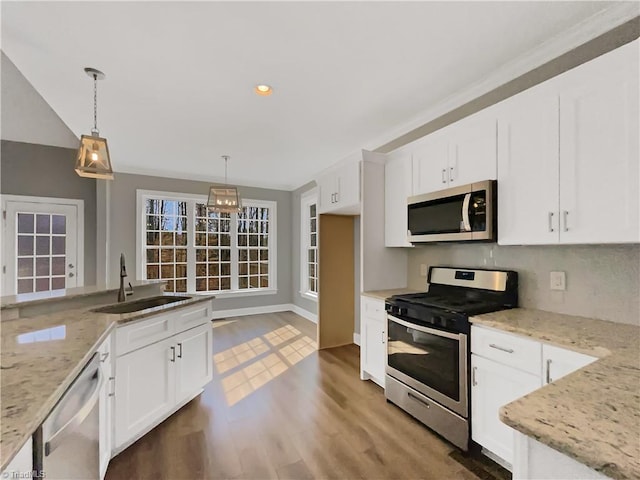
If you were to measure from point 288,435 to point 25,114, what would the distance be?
3.79m

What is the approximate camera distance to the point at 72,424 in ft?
3.53

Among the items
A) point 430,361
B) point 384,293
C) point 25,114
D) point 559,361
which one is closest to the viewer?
point 559,361

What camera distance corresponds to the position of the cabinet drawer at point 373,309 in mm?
2787

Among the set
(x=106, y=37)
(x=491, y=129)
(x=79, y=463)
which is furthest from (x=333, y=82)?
(x=79, y=463)

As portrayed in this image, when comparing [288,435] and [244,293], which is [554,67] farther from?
[244,293]

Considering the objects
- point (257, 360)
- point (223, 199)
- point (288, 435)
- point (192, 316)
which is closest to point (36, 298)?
point (192, 316)

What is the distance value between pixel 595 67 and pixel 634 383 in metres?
1.61

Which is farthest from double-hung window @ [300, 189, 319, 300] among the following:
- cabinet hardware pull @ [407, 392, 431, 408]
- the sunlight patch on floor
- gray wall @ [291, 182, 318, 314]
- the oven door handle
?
cabinet hardware pull @ [407, 392, 431, 408]

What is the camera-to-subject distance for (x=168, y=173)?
5.35 metres

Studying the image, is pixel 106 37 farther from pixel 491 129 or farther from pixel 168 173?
pixel 168 173

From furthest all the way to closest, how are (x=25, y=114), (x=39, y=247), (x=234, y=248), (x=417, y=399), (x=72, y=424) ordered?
(x=234, y=248) → (x=39, y=247) → (x=25, y=114) → (x=417, y=399) → (x=72, y=424)

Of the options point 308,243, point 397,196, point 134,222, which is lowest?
point 308,243

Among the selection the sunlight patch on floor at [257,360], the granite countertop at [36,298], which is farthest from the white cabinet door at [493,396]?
the granite countertop at [36,298]

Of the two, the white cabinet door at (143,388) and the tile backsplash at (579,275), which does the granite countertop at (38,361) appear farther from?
the tile backsplash at (579,275)
